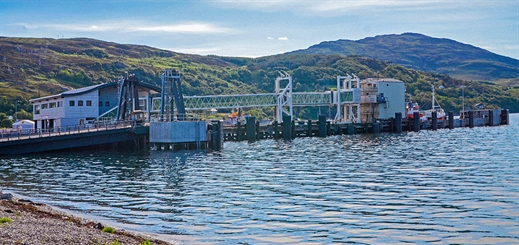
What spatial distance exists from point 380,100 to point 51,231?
96.5 m

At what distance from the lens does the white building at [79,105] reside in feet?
248

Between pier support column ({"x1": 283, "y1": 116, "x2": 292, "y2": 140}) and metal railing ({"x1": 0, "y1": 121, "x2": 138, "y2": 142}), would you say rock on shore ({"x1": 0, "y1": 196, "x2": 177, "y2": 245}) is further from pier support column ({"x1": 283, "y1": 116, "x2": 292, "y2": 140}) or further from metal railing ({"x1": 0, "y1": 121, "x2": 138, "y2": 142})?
pier support column ({"x1": 283, "y1": 116, "x2": 292, "y2": 140})

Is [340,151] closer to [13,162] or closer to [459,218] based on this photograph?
[13,162]

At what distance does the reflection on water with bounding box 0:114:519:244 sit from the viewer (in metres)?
22.2

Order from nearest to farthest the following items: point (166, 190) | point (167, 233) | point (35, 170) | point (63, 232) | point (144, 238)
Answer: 1. point (63, 232)
2. point (144, 238)
3. point (167, 233)
4. point (166, 190)
5. point (35, 170)

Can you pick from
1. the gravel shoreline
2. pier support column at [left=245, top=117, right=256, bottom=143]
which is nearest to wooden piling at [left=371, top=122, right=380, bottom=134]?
pier support column at [left=245, top=117, right=256, bottom=143]

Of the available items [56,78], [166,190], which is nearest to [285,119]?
[166,190]

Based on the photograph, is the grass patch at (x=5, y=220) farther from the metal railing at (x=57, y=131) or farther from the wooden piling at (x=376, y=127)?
the wooden piling at (x=376, y=127)

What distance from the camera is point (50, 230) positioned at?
18406 mm

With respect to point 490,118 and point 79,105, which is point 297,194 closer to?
point 79,105

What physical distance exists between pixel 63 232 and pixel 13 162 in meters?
37.9

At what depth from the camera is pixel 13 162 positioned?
53.1 metres

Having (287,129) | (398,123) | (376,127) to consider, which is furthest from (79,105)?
(398,123)

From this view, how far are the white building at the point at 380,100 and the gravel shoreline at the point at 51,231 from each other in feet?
298
